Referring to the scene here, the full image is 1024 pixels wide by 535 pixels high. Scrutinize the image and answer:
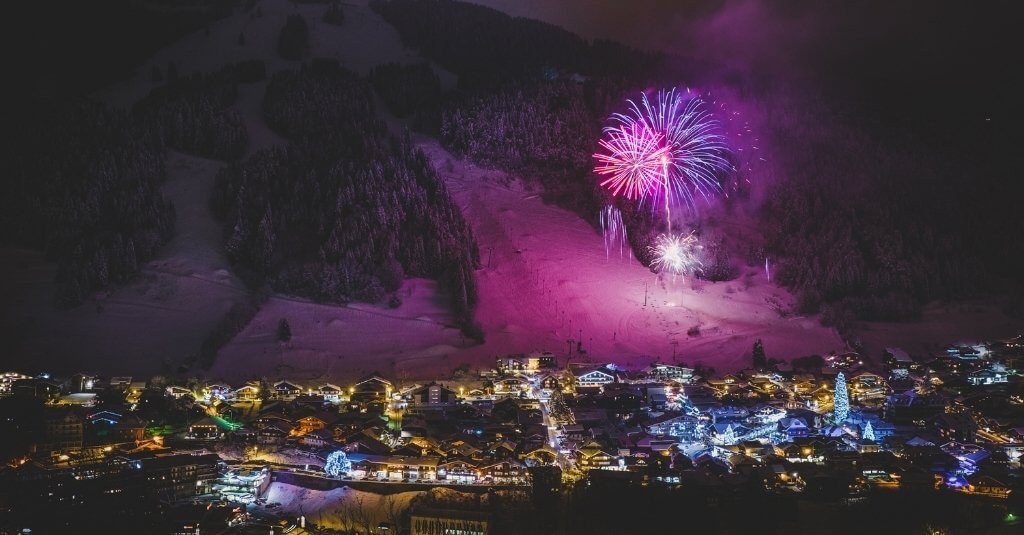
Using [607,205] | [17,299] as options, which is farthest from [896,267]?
[17,299]

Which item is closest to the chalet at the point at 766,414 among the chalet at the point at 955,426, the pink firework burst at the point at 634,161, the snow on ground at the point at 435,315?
the chalet at the point at 955,426

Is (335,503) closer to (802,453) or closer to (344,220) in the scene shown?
(802,453)

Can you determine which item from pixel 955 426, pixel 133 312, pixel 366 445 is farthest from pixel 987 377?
pixel 133 312

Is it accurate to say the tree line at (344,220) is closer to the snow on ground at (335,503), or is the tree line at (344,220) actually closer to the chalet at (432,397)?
the chalet at (432,397)

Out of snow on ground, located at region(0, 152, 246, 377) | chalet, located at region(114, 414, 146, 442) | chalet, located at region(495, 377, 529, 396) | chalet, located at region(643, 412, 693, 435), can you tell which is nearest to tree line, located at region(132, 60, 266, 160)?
snow on ground, located at region(0, 152, 246, 377)

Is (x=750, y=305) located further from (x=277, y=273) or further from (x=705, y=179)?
(x=277, y=273)

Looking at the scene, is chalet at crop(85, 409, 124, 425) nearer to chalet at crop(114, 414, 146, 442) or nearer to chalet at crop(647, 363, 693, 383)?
chalet at crop(114, 414, 146, 442)
